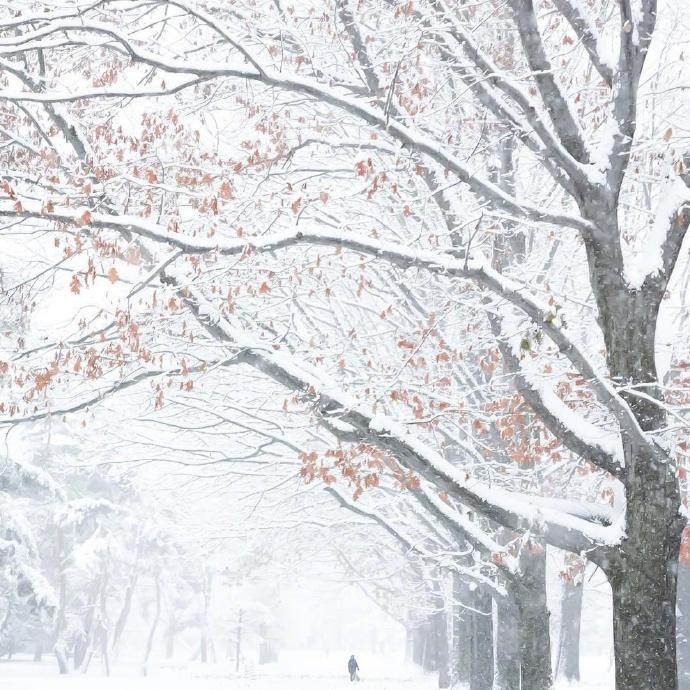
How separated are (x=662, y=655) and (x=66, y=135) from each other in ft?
21.6

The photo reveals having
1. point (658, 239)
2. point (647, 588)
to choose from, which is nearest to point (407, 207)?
point (658, 239)

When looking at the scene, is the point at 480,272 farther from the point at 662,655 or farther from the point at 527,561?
the point at 527,561

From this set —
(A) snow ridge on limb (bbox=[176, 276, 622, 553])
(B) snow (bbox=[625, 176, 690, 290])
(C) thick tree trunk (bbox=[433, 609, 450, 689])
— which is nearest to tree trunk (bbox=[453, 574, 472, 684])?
(C) thick tree trunk (bbox=[433, 609, 450, 689])

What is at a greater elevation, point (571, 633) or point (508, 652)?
point (508, 652)

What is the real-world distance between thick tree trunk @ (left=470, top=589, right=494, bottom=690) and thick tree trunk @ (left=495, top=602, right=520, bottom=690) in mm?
692

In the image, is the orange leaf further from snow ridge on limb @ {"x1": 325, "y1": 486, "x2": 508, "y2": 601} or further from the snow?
snow ridge on limb @ {"x1": 325, "y1": 486, "x2": 508, "y2": 601}

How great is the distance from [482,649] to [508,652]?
1.65 meters

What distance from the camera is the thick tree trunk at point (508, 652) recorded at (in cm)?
1288

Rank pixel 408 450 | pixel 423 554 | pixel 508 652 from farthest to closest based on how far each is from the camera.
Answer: pixel 508 652
pixel 423 554
pixel 408 450

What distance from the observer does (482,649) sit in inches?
583

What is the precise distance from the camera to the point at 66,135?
7.70 metres

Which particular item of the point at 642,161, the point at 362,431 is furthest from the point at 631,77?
the point at 362,431

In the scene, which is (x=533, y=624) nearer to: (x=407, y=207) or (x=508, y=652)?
(x=508, y=652)

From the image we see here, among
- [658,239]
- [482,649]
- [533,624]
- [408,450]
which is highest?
[658,239]
